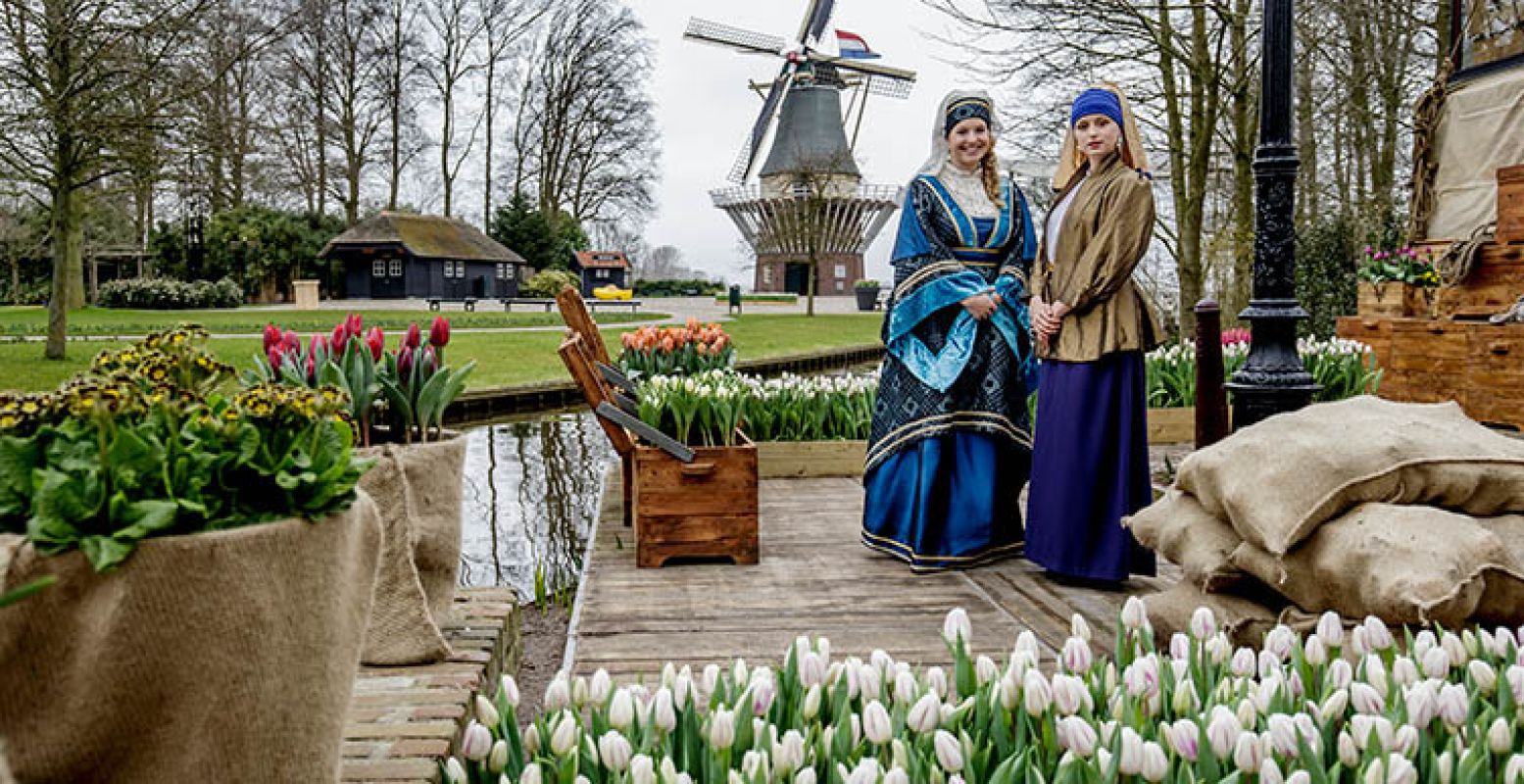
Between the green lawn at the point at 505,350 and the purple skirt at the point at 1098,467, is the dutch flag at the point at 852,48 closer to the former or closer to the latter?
the green lawn at the point at 505,350

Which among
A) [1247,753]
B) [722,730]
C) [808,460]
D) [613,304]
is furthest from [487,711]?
[613,304]

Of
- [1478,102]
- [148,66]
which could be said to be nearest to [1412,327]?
[1478,102]

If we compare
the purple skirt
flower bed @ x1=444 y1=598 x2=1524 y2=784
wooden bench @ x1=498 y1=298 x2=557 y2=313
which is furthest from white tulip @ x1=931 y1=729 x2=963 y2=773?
wooden bench @ x1=498 y1=298 x2=557 y2=313

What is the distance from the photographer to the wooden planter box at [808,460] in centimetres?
764

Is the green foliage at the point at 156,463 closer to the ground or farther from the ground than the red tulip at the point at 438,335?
closer to the ground

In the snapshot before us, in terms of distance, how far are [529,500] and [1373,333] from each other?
24.4 ft

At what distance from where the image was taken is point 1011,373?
5.11 metres

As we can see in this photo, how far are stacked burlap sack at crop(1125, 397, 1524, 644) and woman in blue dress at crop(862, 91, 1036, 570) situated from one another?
4.67ft

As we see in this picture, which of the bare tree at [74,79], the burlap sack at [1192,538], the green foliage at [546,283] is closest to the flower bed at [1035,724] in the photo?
the burlap sack at [1192,538]

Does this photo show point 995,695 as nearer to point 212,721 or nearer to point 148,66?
point 212,721

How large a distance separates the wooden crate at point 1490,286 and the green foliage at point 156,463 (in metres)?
8.83

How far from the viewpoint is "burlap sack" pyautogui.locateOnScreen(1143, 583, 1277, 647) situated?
328 cm

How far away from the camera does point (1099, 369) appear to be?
4.57m

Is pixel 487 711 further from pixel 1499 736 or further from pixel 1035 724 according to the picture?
pixel 1499 736
